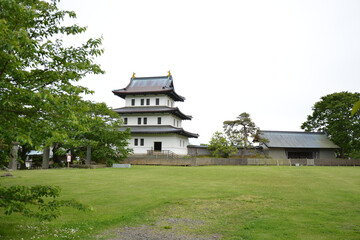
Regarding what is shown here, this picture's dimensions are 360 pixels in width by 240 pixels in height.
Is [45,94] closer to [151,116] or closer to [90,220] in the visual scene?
[90,220]

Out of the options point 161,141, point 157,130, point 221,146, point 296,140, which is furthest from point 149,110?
point 296,140

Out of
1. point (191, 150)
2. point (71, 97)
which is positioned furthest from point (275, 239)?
point (191, 150)

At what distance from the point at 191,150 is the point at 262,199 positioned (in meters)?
38.0

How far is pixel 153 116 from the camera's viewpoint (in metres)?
46.2

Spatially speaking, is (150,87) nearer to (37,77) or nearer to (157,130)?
(157,130)

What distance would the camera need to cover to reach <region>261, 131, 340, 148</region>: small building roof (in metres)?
50.4

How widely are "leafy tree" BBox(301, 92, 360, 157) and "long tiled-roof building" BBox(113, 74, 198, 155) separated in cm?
2687

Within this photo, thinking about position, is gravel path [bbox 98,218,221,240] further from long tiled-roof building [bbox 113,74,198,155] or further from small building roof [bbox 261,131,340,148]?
small building roof [bbox 261,131,340,148]

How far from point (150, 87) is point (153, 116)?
218 inches

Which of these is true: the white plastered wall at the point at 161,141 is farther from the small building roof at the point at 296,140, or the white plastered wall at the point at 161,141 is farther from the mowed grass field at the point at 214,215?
the mowed grass field at the point at 214,215

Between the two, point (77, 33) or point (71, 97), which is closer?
point (71, 97)

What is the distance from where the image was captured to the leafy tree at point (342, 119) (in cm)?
4844

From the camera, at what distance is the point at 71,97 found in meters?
5.94

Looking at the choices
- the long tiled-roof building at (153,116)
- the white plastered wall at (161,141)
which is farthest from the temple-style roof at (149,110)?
the white plastered wall at (161,141)
